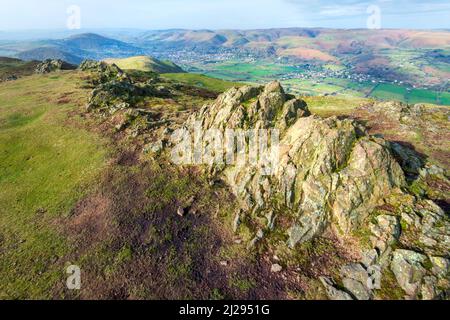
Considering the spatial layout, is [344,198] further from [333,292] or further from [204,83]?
[204,83]

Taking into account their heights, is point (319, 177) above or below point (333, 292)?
above

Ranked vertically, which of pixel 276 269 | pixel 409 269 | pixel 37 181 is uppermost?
pixel 37 181

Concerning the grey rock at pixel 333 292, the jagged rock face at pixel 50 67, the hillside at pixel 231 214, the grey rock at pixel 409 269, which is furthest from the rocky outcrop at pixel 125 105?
the jagged rock face at pixel 50 67

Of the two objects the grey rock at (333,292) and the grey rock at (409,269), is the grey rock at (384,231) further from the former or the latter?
the grey rock at (333,292)

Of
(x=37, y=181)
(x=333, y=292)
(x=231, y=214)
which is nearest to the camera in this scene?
(x=333, y=292)

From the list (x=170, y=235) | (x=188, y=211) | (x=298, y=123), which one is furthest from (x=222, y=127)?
(x=170, y=235)

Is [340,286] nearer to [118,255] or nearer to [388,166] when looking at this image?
[388,166]

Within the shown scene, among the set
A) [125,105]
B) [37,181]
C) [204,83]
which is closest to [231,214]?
[37,181]
